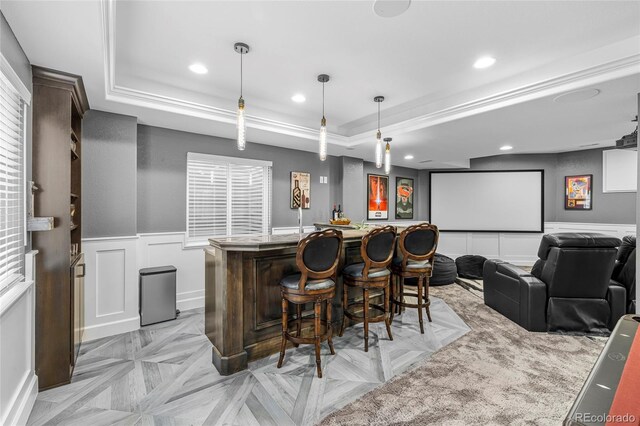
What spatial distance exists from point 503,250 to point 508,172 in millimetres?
1926

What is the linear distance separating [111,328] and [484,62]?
482 cm

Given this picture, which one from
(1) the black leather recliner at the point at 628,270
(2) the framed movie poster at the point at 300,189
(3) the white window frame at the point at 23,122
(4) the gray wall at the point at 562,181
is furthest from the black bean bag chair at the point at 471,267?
(3) the white window frame at the point at 23,122

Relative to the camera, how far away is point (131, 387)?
89.7 inches

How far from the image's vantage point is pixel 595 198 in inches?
246

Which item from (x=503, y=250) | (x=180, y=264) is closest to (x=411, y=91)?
(x=180, y=264)

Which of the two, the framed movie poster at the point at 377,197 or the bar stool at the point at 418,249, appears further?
the framed movie poster at the point at 377,197

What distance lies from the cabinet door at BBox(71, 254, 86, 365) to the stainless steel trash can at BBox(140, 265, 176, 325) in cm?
60

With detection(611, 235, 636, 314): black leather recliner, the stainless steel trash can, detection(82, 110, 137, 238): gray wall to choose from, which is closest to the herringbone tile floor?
the stainless steel trash can

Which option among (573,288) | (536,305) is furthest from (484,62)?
(536,305)

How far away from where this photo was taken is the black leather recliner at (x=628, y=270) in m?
3.13

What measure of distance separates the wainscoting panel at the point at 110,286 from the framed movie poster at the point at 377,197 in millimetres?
4709

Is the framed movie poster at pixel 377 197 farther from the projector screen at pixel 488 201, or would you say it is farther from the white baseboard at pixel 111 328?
the white baseboard at pixel 111 328

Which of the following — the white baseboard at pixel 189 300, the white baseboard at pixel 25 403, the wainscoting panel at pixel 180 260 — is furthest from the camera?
the white baseboard at pixel 189 300

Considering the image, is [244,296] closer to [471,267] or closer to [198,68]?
[198,68]
